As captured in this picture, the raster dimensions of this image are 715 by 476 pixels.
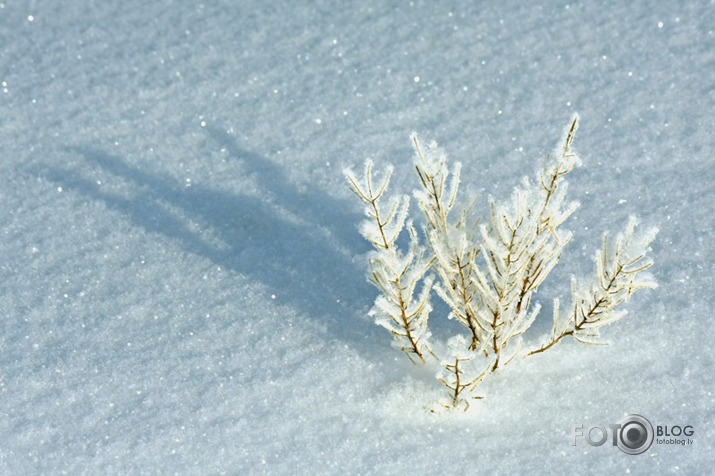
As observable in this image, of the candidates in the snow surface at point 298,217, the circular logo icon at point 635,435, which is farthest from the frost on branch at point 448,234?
the circular logo icon at point 635,435

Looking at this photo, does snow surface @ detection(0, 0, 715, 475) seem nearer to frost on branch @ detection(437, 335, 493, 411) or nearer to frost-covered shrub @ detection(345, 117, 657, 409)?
frost on branch @ detection(437, 335, 493, 411)

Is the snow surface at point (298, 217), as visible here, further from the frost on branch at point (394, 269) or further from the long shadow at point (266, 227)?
the frost on branch at point (394, 269)

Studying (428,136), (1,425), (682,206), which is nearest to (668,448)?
(682,206)

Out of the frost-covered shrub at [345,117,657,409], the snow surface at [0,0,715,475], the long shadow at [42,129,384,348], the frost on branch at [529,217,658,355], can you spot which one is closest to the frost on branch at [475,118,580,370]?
the frost-covered shrub at [345,117,657,409]

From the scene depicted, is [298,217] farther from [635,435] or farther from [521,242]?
[635,435]

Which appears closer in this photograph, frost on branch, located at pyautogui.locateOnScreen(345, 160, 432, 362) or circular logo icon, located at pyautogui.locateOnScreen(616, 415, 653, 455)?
frost on branch, located at pyautogui.locateOnScreen(345, 160, 432, 362)

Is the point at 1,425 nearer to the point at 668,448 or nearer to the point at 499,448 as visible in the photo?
the point at 499,448
